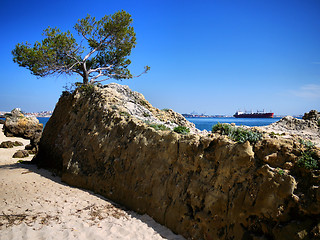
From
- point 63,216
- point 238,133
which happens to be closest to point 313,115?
point 238,133

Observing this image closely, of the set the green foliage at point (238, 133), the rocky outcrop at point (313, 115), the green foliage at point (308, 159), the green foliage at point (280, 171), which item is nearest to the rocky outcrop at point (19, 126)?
the green foliage at point (238, 133)

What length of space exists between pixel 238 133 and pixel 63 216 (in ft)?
21.6

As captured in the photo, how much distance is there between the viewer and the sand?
23.0ft

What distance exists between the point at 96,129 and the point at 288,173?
8941 mm

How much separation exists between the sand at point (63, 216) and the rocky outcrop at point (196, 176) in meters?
0.52

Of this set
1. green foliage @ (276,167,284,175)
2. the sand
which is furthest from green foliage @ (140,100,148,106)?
green foliage @ (276,167,284,175)

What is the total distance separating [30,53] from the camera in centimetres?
1502

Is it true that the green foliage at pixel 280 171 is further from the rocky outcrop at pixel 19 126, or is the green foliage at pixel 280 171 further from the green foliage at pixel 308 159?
the rocky outcrop at pixel 19 126

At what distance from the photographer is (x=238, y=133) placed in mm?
7934

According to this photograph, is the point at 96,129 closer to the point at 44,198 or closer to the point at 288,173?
the point at 44,198

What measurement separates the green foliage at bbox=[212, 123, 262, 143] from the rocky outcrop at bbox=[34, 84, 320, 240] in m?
0.28

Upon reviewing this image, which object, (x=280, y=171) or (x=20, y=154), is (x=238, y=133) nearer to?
(x=280, y=171)

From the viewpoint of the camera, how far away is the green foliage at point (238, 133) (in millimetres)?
7164

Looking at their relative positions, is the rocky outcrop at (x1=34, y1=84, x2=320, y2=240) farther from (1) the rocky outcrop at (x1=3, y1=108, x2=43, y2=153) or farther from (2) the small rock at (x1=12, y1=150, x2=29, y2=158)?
(1) the rocky outcrop at (x1=3, y1=108, x2=43, y2=153)
